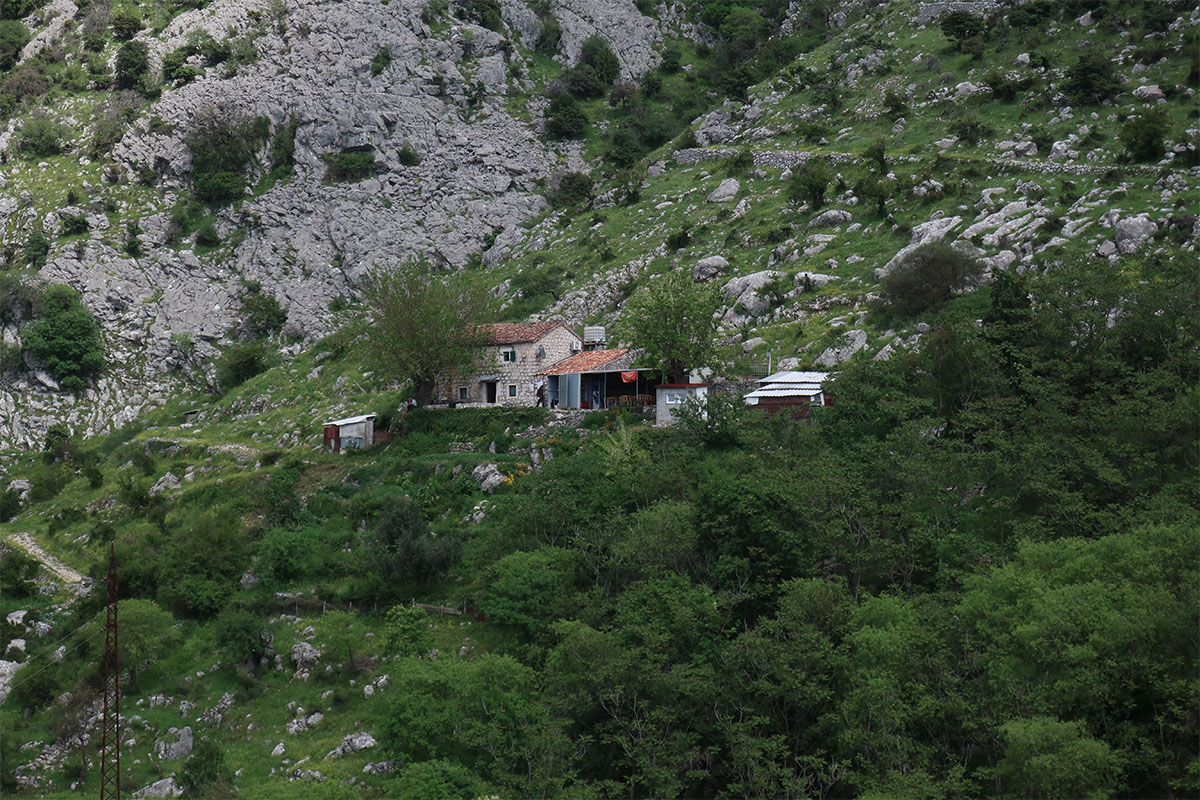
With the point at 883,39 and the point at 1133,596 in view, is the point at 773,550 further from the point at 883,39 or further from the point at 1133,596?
the point at 883,39

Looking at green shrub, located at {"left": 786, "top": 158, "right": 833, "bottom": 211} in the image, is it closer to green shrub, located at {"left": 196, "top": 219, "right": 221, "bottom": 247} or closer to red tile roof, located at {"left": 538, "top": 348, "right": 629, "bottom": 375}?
red tile roof, located at {"left": 538, "top": 348, "right": 629, "bottom": 375}

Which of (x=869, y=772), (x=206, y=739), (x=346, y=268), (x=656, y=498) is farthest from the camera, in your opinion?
(x=346, y=268)

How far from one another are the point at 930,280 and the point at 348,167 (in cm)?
5652

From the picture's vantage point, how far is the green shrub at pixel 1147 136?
5631 cm

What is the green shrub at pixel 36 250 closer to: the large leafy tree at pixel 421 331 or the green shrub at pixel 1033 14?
the large leafy tree at pixel 421 331

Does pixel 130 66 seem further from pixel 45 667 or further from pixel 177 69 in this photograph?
pixel 45 667

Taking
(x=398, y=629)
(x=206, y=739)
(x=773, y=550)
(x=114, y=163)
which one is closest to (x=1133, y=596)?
(x=773, y=550)

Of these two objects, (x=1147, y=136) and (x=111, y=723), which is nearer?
(x=111, y=723)

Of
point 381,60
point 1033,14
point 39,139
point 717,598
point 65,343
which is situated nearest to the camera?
point 717,598

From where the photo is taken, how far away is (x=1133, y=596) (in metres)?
27.0

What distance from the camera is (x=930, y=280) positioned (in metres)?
51.0

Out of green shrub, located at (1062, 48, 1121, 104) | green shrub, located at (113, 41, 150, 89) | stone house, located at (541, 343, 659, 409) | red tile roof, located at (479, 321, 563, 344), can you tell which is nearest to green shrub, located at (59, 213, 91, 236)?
green shrub, located at (113, 41, 150, 89)

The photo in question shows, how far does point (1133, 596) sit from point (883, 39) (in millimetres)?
73437

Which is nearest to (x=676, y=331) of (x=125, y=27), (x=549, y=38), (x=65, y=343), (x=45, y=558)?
(x=45, y=558)
